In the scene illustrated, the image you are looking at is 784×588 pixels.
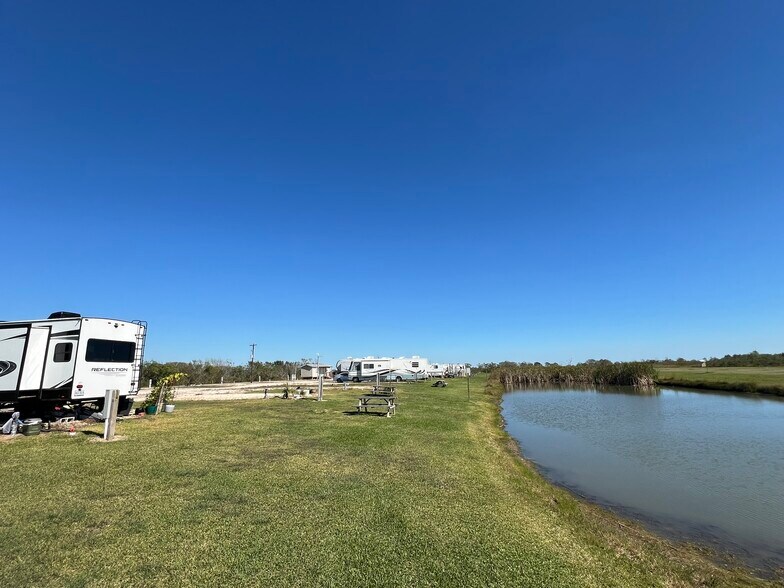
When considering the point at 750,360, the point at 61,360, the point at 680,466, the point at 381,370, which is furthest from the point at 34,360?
the point at 750,360

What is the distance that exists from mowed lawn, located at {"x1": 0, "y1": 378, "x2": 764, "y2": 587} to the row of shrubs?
41.9m

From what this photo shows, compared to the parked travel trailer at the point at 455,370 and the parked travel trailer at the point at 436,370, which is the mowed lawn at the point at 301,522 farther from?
the parked travel trailer at the point at 455,370

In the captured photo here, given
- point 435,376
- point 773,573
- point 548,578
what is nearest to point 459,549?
point 548,578

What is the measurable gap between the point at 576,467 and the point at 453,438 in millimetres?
3806

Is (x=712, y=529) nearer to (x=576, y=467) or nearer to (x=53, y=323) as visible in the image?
(x=576, y=467)

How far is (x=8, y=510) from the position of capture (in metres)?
5.19

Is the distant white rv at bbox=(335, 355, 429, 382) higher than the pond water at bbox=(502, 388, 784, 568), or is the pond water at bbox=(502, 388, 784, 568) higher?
the distant white rv at bbox=(335, 355, 429, 382)

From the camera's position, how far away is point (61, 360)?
39.9 ft

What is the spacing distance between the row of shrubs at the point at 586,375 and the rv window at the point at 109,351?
133 feet

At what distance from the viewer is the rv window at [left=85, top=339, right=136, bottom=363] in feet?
41.0

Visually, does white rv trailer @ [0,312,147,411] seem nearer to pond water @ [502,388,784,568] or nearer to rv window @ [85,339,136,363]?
rv window @ [85,339,136,363]

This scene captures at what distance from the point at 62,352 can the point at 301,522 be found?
11.1 metres

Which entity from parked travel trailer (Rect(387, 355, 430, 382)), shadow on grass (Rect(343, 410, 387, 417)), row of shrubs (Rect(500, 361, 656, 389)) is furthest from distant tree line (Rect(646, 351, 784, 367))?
shadow on grass (Rect(343, 410, 387, 417))

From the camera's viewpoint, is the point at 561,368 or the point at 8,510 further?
the point at 561,368
